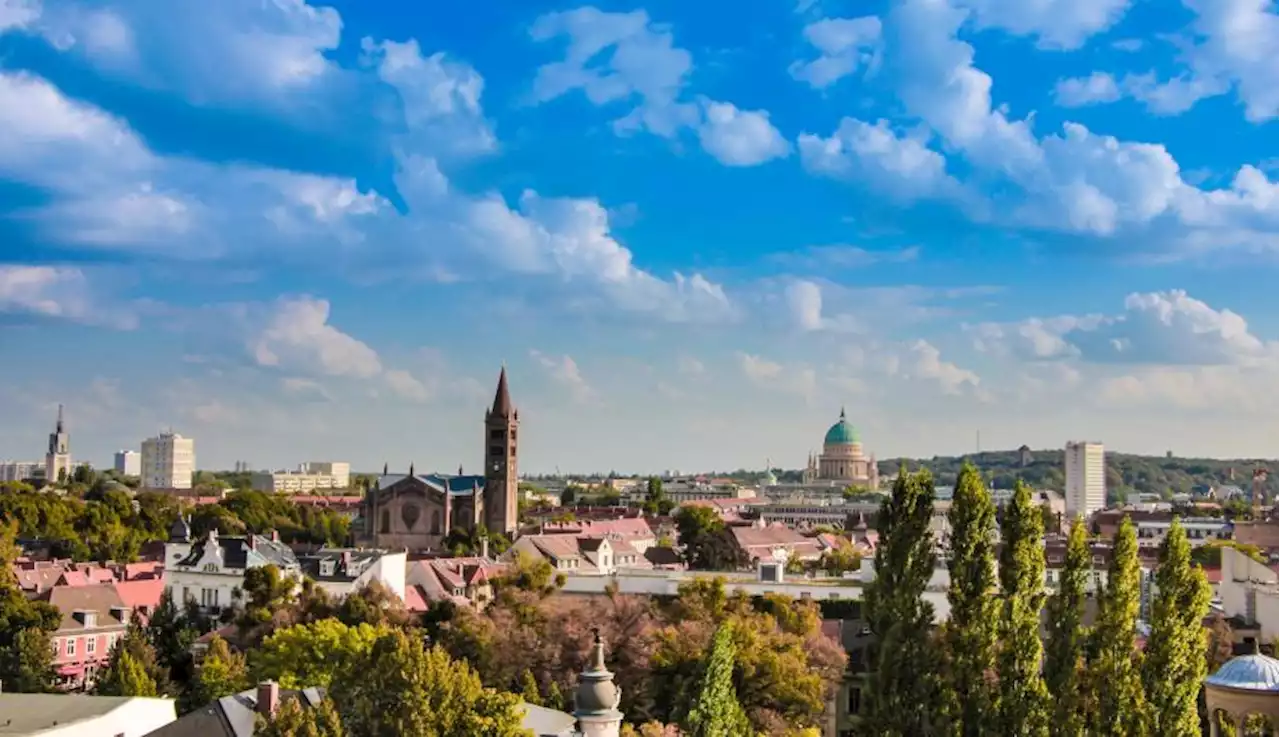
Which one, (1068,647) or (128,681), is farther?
(128,681)

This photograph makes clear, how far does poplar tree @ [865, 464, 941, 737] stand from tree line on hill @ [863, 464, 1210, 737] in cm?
2

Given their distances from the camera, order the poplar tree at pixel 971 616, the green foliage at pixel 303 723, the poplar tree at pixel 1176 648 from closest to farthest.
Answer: the green foliage at pixel 303 723, the poplar tree at pixel 1176 648, the poplar tree at pixel 971 616

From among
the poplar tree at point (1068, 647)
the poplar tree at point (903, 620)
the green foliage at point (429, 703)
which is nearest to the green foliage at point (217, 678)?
the green foliage at point (429, 703)

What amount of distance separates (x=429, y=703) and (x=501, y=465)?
91.5 meters

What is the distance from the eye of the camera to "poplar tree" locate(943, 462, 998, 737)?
3166 cm

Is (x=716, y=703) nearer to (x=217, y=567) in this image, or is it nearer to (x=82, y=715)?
(x=82, y=715)

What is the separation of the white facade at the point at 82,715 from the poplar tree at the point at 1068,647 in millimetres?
22396

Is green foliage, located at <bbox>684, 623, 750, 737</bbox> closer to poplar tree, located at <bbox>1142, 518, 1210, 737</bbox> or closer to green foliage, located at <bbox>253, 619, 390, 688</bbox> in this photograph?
poplar tree, located at <bbox>1142, 518, 1210, 737</bbox>

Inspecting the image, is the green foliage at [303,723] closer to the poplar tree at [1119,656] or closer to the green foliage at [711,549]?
the poplar tree at [1119,656]

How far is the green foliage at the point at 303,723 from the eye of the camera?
26609 mm

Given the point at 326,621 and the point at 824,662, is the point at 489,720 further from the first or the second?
the point at 326,621

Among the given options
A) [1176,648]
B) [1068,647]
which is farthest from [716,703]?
[1176,648]

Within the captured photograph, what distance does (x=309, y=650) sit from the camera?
155ft

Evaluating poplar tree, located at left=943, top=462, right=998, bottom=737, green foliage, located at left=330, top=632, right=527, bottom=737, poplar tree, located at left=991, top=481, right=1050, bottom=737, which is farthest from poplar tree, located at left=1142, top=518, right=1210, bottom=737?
green foliage, located at left=330, top=632, right=527, bottom=737
